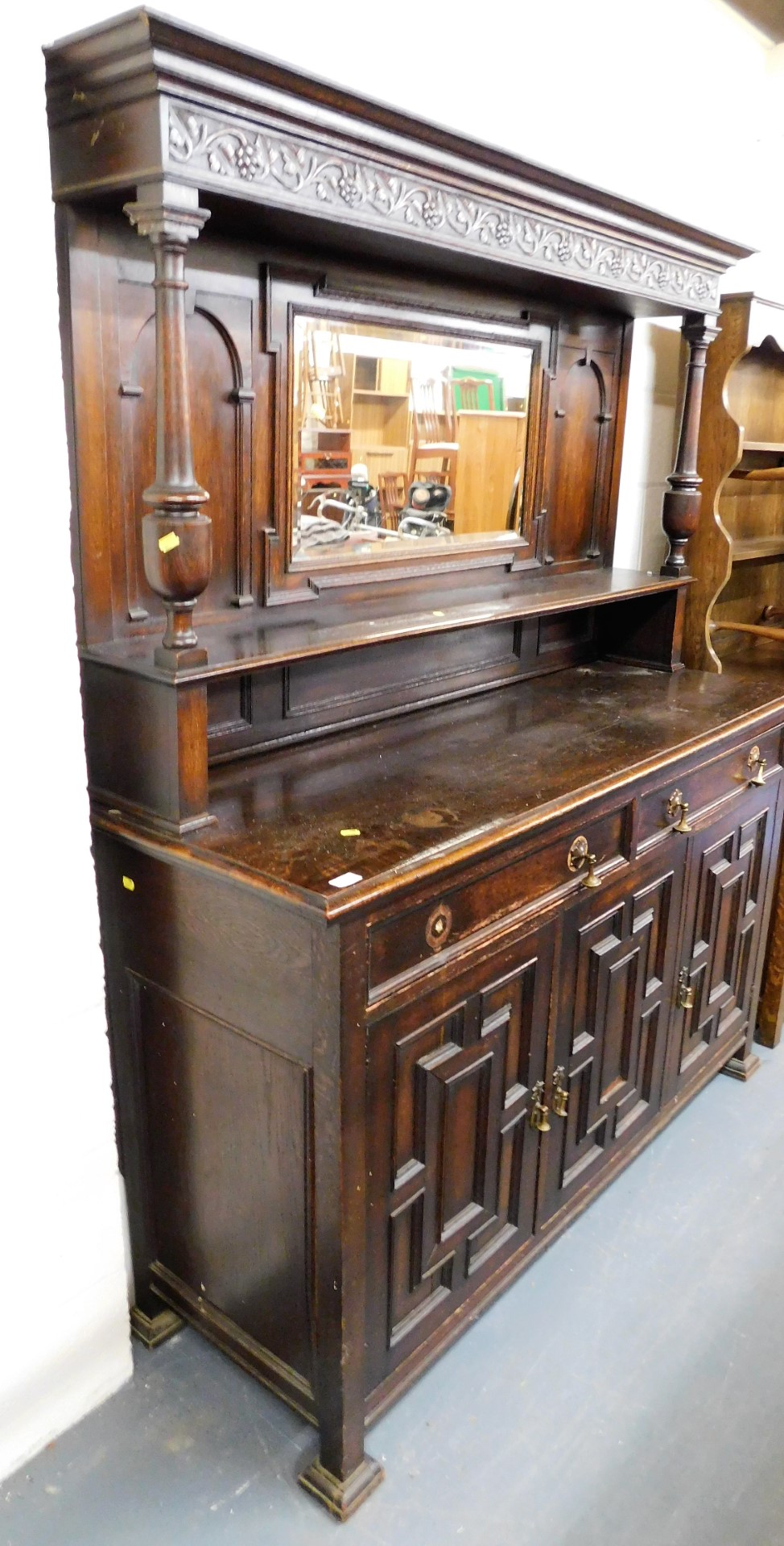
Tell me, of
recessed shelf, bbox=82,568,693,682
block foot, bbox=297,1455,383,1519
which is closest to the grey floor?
block foot, bbox=297,1455,383,1519

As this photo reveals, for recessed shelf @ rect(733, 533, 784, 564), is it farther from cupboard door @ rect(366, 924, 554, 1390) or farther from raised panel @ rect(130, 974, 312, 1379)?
raised panel @ rect(130, 974, 312, 1379)

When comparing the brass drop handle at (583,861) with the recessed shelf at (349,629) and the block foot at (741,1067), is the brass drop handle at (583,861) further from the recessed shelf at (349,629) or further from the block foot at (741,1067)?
the block foot at (741,1067)

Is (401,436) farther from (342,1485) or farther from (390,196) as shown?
(342,1485)

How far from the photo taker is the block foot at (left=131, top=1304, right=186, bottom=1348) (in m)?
1.94

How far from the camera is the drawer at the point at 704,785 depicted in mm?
2119

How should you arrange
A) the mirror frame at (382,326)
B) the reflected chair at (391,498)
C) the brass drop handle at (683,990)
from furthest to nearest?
the brass drop handle at (683,990) < the reflected chair at (391,498) < the mirror frame at (382,326)

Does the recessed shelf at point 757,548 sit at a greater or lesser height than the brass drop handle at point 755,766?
greater

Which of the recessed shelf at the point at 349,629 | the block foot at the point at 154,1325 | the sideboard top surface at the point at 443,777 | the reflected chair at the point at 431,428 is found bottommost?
the block foot at the point at 154,1325

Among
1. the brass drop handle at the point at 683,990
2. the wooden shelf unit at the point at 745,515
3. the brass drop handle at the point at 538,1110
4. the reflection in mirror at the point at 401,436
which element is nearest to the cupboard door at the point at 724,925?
the brass drop handle at the point at 683,990

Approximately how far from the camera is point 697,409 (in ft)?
8.71

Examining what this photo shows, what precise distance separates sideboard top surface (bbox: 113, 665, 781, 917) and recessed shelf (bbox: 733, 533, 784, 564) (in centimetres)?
62

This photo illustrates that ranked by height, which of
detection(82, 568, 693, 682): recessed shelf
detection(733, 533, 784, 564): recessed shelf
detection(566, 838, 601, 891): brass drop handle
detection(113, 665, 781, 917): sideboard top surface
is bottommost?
detection(566, 838, 601, 891): brass drop handle

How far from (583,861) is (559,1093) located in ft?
1.46

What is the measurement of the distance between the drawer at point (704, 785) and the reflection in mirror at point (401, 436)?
683 mm
